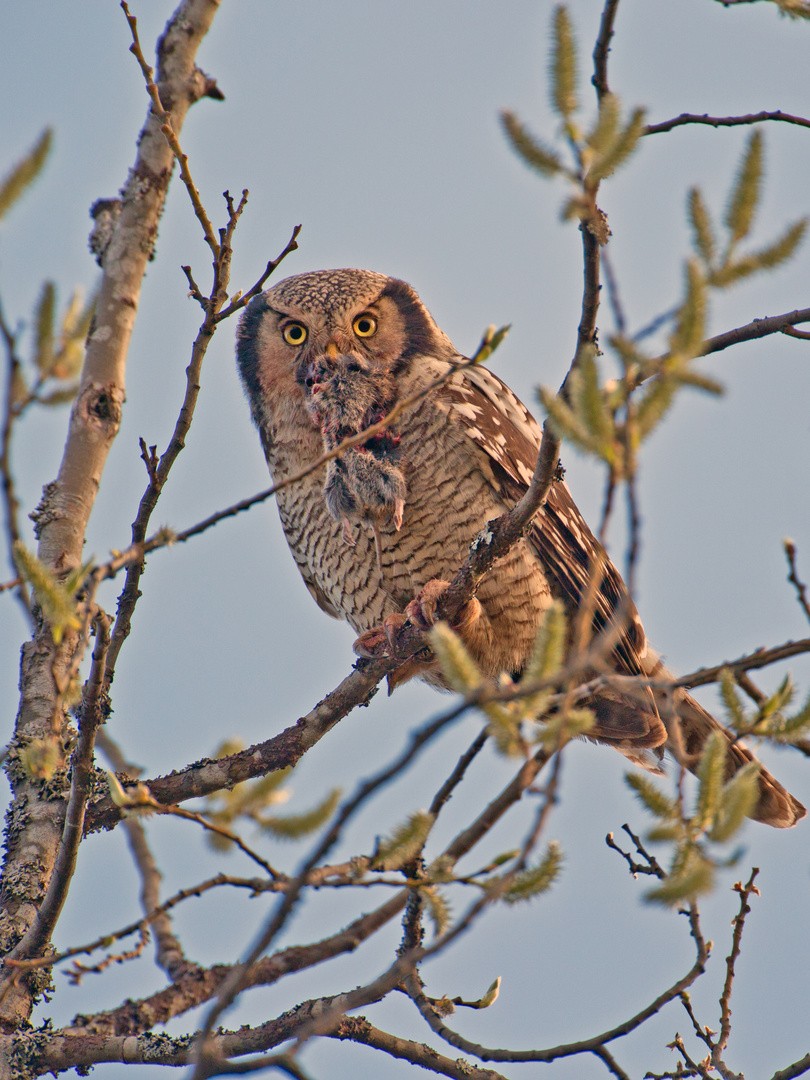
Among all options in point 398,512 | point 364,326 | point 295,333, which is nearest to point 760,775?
point 398,512

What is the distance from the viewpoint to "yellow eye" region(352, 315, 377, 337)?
4738 millimetres

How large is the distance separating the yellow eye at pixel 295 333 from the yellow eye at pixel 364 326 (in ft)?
0.84

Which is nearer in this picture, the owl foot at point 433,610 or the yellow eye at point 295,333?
the owl foot at point 433,610

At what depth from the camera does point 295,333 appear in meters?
4.84

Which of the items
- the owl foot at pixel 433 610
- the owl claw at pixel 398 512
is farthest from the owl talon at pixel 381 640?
the owl claw at pixel 398 512

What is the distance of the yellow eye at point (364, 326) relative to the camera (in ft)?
15.5

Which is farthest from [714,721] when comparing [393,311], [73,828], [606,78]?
[606,78]

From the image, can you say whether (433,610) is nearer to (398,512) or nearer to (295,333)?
(398,512)

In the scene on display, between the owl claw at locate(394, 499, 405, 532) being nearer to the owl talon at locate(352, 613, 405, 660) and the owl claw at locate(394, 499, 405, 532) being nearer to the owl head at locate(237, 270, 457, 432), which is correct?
the owl talon at locate(352, 613, 405, 660)

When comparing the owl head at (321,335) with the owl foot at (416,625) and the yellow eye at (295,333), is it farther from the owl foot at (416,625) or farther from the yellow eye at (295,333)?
the owl foot at (416,625)

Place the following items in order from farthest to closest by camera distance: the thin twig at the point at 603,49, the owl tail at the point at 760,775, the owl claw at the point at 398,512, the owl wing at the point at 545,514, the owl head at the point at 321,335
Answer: the owl head at the point at 321,335, the owl tail at the point at 760,775, the owl wing at the point at 545,514, the owl claw at the point at 398,512, the thin twig at the point at 603,49

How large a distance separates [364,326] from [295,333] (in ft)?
1.16

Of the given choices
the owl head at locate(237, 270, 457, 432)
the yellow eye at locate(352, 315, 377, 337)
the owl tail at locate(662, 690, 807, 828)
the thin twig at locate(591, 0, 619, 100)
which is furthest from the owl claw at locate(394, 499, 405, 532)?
the thin twig at locate(591, 0, 619, 100)

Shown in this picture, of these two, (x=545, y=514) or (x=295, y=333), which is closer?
(x=545, y=514)
